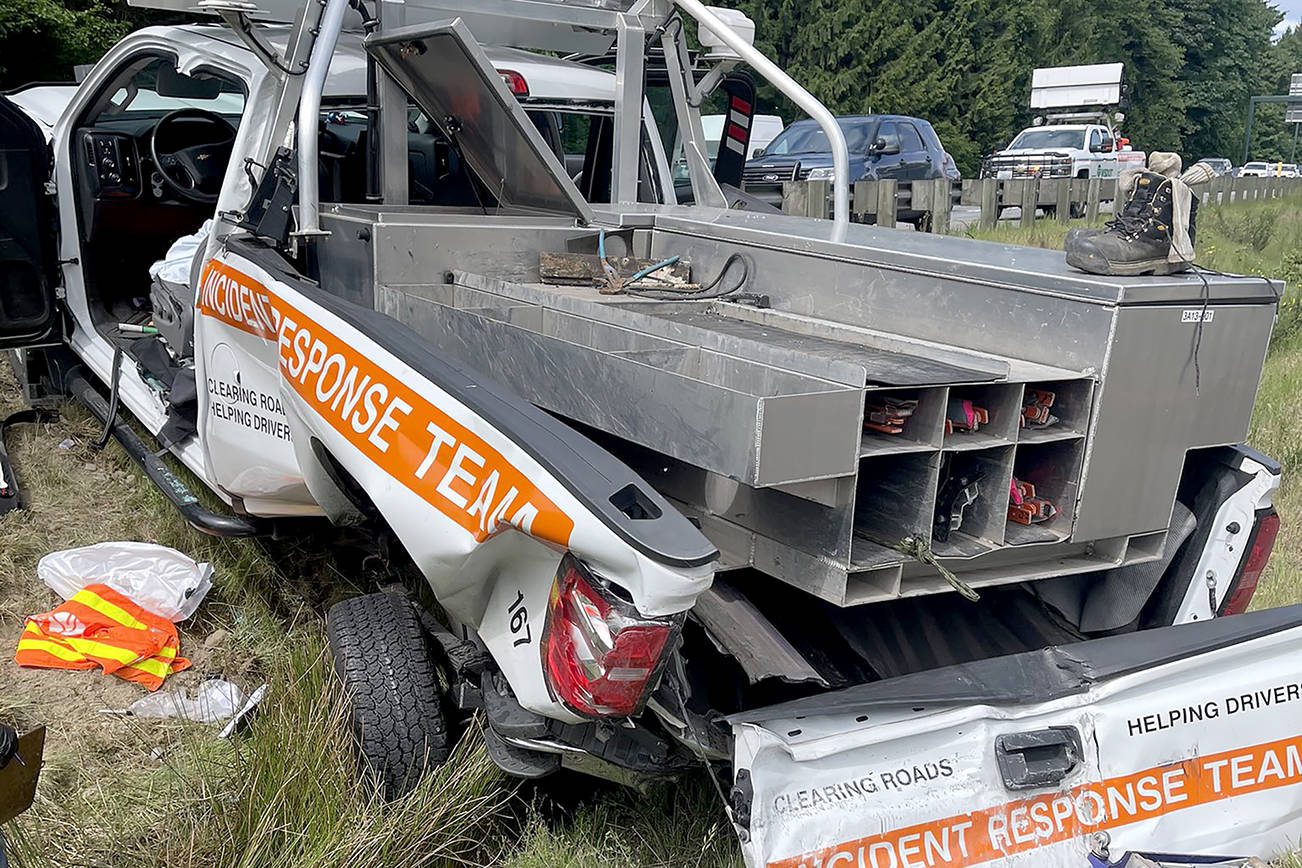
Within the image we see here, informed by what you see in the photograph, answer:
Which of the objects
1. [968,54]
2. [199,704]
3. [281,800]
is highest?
[968,54]

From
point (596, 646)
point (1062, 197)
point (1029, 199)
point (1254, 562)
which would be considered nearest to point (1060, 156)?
point (1062, 197)

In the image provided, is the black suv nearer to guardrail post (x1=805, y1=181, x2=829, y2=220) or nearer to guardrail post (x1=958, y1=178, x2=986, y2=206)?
guardrail post (x1=958, y1=178, x2=986, y2=206)

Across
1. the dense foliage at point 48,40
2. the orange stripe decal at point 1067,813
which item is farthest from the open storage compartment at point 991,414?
the dense foliage at point 48,40

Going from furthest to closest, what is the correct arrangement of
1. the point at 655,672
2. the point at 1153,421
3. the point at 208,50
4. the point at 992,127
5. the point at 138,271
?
1. the point at 992,127
2. the point at 138,271
3. the point at 208,50
4. the point at 1153,421
5. the point at 655,672

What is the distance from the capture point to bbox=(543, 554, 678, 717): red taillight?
6.13 feet

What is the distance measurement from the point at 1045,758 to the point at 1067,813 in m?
0.10

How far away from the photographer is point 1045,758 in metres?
2.13

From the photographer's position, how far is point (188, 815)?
244 centimetres

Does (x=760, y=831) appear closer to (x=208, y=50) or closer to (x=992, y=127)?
(x=208, y=50)

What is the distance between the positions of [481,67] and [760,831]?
82.0 inches

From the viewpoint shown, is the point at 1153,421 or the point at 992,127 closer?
the point at 1153,421

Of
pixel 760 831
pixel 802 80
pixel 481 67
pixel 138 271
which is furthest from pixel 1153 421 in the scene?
pixel 802 80

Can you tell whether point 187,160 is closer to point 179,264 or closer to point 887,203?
point 179,264

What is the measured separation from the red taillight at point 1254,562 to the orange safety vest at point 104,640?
115 inches
